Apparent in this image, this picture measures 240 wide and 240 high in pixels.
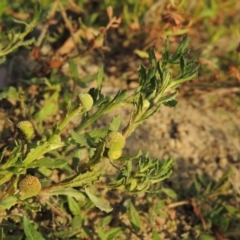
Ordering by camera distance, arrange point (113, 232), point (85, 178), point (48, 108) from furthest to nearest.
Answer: point (48, 108) → point (113, 232) → point (85, 178)

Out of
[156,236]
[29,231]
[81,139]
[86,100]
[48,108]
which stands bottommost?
[156,236]

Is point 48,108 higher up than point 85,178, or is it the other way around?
point 85,178

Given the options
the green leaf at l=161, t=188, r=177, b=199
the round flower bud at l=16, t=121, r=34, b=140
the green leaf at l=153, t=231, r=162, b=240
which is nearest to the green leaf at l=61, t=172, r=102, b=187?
the round flower bud at l=16, t=121, r=34, b=140

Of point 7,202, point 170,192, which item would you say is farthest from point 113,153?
point 170,192

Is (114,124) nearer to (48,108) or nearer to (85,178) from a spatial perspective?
(85,178)

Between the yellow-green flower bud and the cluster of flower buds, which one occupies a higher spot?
the cluster of flower buds

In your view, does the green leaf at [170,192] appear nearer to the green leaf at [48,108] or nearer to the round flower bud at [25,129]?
the green leaf at [48,108]

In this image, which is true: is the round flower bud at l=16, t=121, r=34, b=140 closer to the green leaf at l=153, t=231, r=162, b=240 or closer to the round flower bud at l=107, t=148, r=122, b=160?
the round flower bud at l=107, t=148, r=122, b=160

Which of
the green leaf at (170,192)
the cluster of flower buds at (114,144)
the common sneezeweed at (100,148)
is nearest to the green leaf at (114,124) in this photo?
the common sneezeweed at (100,148)
